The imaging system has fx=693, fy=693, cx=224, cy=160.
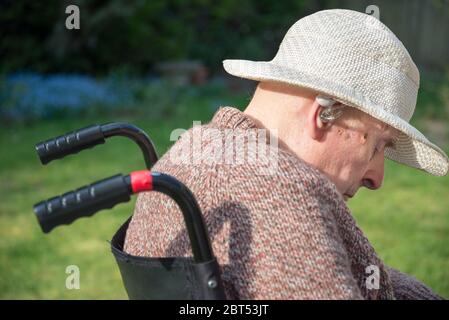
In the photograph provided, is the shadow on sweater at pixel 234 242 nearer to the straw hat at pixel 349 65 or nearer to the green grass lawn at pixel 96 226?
the straw hat at pixel 349 65

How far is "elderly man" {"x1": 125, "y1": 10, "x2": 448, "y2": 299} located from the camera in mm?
1352

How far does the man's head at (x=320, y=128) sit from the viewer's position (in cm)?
161

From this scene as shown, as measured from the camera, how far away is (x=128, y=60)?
10492 mm

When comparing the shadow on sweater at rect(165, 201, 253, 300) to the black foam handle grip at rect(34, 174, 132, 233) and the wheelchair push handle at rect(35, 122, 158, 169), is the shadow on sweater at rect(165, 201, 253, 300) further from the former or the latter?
the wheelchair push handle at rect(35, 122, 158, 169)

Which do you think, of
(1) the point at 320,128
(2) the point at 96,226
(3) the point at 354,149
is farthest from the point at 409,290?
(2) the point at 96,226

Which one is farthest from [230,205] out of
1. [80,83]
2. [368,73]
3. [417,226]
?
[80,83]

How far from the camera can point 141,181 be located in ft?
4.17

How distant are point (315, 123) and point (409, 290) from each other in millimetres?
655

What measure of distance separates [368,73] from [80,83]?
25.4 feet

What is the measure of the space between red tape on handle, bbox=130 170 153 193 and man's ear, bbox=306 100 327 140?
48 cm

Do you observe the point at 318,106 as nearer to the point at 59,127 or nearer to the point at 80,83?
the point at 59,127

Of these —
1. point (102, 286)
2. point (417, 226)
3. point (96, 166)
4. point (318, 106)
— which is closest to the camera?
point (318, 106)

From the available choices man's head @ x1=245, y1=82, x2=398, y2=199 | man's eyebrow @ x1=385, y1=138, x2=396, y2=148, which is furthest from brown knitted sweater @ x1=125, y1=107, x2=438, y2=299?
man's eyebrow @ x1=385, y1=138, x2=396, y2=148

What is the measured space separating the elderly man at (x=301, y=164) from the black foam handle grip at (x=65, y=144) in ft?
0.94
